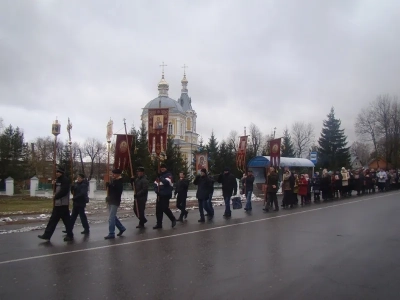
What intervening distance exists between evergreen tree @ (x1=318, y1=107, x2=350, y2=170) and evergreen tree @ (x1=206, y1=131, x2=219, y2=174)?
2228 cm

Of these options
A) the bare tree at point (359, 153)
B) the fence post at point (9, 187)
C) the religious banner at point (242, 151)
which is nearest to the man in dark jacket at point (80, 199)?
the religious banner at point (242, 151)

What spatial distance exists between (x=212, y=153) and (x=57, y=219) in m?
39.0

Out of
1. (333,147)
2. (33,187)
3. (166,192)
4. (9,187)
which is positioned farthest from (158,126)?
(333,147)

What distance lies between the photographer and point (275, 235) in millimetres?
10820

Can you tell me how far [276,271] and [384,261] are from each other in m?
2.19

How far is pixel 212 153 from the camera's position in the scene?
163 ft

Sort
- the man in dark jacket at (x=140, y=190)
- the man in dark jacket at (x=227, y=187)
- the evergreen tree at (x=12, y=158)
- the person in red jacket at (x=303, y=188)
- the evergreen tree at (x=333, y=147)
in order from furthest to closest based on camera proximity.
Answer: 1. the evergreen tree at (x=333, y=147)
2. the evergreen tree at (x=12, y=158)
3. the person in red jacket at (x=303, y=188)
4. the man in dark jacket at (x=227, y=187)
5. the man in dark jacket at (x=140, y=190)

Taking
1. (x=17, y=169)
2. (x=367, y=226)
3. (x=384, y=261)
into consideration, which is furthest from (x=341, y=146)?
(x=384, y=261)

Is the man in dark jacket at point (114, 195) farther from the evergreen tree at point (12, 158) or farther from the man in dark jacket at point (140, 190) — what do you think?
the evergreen tree at point (12, 158)

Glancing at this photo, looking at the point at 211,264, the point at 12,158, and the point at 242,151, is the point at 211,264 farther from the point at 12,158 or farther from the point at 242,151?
the point at 12,158

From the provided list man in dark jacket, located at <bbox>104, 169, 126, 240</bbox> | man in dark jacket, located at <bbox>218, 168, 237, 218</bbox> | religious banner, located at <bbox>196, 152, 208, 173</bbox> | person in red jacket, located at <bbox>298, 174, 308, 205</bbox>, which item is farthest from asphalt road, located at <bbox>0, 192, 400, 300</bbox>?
religious banner, located at <bbox>196, 152, 208, 173</bbox>

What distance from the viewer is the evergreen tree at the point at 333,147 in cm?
6681

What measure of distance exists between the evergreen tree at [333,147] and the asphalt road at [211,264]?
5652 centimetres

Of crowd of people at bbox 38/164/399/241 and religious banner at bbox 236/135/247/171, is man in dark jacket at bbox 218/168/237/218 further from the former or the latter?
religious banner at bbox 236/135/247/171
